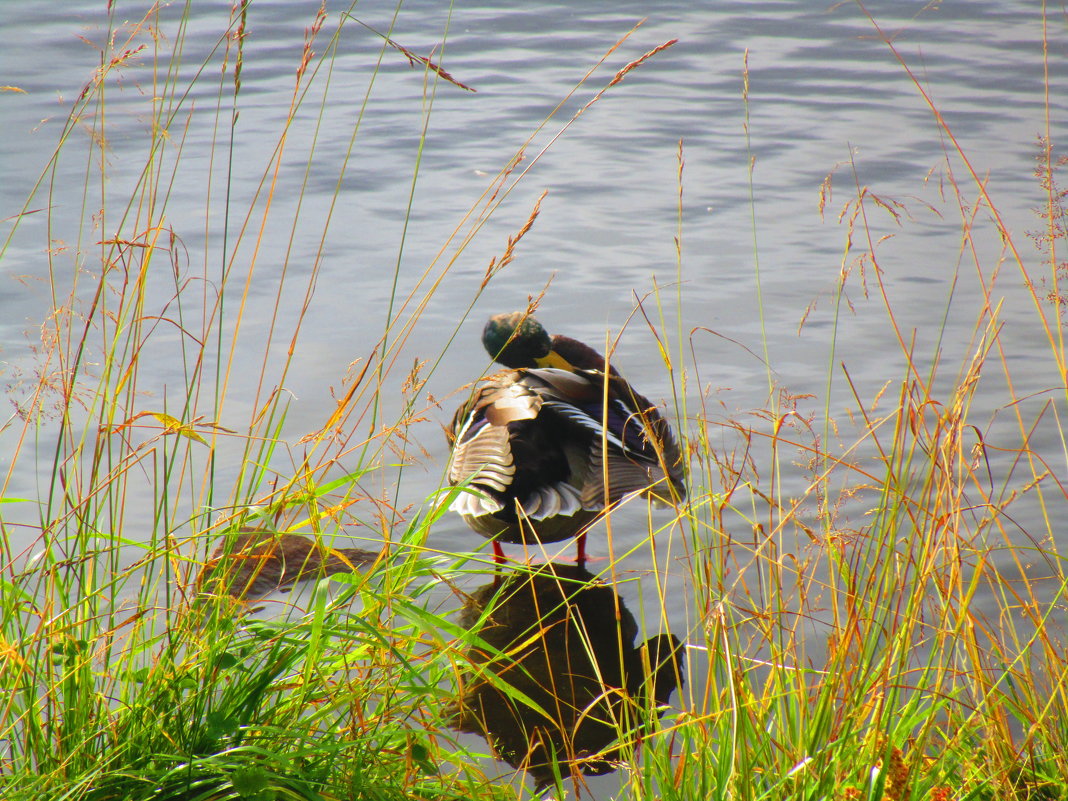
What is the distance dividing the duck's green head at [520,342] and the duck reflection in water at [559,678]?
3.77ft

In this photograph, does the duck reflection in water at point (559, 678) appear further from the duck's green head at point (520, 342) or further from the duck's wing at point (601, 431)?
the duck's green head at point (520, 342)

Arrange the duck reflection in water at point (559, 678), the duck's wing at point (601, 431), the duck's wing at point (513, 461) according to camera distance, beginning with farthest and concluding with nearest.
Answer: the duck's wing at point (601, 431) → the duck's wing at point (513, 461) → the duck reflection in water at point (559, 678)

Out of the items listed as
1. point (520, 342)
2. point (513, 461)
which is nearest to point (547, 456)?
point (513, 461)

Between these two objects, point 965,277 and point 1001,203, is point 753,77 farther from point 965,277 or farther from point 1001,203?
point 965,277

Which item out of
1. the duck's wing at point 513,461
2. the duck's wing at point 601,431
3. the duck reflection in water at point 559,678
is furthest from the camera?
the duck's wing at point 601,431

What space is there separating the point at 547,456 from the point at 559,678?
0.99m

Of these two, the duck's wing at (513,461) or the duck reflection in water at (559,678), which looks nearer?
the duck reflection in water at (559,678)

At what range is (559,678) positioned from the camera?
338 cm

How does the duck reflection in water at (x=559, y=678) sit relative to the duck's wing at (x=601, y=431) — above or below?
below

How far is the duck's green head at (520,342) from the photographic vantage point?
4906 mm

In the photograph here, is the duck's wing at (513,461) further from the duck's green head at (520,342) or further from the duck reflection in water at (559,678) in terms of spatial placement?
the duck's green head at (520,342)

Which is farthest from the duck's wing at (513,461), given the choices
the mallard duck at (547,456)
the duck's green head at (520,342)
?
the duck's green head at (520,342)

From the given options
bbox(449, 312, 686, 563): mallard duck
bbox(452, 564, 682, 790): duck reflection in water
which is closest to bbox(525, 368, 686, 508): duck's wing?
bbox(449, 312, 686, 563): mallard duck

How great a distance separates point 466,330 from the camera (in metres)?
6.18
